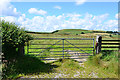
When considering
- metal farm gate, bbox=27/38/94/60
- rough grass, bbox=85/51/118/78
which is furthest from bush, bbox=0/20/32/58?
rough grass, bbox=85/51/118/78

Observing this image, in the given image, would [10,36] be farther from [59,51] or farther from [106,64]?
[106,64]

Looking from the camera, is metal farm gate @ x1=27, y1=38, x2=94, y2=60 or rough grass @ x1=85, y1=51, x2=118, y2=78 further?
metal farm gate @ x1=27, y1=38, x2=94, y2=60

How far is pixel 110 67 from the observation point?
5.66 metres

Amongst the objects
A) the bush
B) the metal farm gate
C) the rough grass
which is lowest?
the rough grass

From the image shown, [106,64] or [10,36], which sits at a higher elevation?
[10,36]

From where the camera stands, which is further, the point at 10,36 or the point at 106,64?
the point at 106,64

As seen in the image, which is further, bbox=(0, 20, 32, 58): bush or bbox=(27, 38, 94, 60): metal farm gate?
bbox=(27, 38, 94, 60): metal farm gate

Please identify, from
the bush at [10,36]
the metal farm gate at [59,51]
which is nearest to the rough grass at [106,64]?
the metal farm gate at [59,51]

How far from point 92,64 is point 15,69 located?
14.2ft

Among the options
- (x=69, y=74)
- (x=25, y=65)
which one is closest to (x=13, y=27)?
(x=25, y=65)

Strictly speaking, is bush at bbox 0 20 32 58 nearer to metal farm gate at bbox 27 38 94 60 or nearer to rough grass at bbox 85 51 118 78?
metal farm gate at bbox 27 38 94 60

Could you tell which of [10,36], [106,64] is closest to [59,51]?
[106,64]

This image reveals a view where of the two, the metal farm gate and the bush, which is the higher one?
the bush

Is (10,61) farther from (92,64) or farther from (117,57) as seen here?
(117,57)
